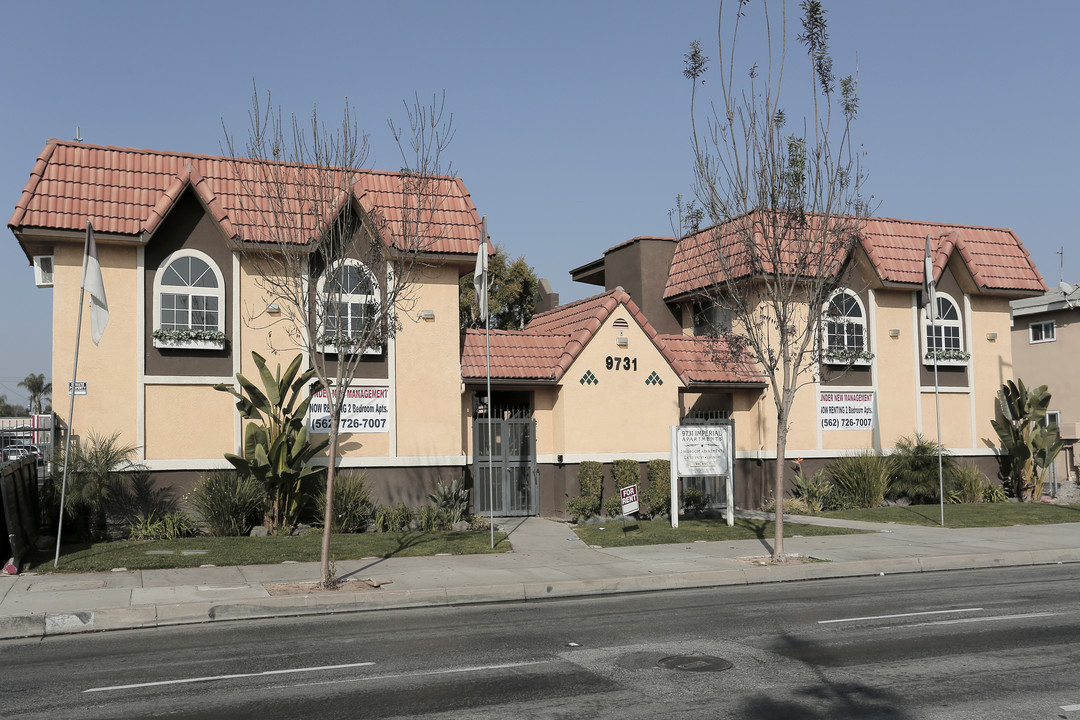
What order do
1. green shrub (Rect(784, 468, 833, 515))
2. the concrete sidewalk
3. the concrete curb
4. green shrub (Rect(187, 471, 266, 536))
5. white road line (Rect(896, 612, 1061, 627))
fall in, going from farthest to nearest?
green shrub (Rect(784, 468, 833, 515)), green shrub (Rect(187, 471, 266, 536)), the concrete sidewalk, the concrete curb, white road line (Rect(896, 612, 1061, 627))

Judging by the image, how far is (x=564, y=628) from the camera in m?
10.5

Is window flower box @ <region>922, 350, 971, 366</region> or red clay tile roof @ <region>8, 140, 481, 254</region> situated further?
window flower box @ <region>922, 350, 971, 366</region>

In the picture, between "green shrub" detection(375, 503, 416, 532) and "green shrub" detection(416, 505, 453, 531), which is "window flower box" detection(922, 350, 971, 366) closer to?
"green shrub" detection(416, 505, 453, 531)

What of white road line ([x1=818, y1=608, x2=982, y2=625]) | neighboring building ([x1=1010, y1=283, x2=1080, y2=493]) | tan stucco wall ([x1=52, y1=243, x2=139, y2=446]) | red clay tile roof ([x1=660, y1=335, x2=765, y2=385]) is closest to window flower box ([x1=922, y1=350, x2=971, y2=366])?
red clay tile roof ([x1=660, y1=335, x2=765, y2=385])

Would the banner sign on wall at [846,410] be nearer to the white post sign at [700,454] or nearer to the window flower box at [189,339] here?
the white post sign at [700,454]

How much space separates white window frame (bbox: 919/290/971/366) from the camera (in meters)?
25.0

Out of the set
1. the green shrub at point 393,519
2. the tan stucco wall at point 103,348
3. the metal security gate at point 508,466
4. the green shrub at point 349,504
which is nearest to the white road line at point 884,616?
the green shrub at point 393,519

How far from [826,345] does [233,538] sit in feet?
47.8

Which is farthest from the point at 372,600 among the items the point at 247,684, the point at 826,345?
the point at 826,345

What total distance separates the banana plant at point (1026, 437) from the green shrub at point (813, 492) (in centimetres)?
568

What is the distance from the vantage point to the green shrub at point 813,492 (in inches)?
900

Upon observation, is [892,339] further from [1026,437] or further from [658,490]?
[658,490]

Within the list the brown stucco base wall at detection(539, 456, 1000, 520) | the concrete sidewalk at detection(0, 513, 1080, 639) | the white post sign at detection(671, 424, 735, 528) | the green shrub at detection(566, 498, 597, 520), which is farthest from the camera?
the brown stucco base wall at detection(539, 456, 1000, 520)

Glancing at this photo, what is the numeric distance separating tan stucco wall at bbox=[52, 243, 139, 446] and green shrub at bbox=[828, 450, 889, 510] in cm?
1571
